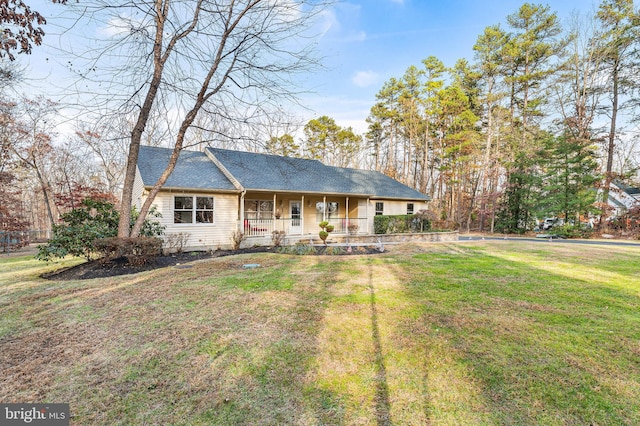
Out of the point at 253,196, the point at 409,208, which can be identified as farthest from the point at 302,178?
the point at 409,208

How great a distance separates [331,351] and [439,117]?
26243 millimetres

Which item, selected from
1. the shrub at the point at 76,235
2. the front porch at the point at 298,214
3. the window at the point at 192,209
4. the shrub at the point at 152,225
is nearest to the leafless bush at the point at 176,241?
the shrub at the point at 152,225

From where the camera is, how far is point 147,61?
7.22 m

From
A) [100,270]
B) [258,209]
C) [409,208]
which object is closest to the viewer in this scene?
[100,270]

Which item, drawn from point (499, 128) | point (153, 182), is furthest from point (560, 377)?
point (499, 128)

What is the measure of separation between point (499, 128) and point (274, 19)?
23038 mm

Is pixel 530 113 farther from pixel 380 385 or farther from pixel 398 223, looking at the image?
pixel 380 385

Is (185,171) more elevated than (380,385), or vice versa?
(185,171)

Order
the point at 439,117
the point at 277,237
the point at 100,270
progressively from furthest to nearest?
the point at 439,117 < the point at 277,237 < the point at 100,270

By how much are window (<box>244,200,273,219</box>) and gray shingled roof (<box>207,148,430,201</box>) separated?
4.94 ft

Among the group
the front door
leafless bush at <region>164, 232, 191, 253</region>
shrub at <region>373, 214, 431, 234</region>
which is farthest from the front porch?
leafless bush at <region>164, 232, 191, 253</region>

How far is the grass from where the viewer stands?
213cm

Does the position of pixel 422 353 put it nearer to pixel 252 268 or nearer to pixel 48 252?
pixel 252 268

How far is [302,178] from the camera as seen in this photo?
49.3ft
